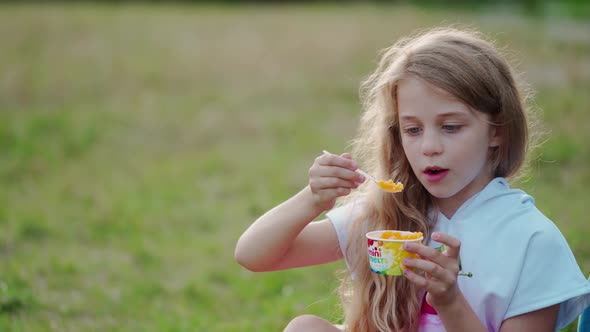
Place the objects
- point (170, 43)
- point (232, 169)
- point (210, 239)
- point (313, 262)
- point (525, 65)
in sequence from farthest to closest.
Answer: point (170, 43), point (525, 65), point (232, 169), point (210, 239), point (313, 262)

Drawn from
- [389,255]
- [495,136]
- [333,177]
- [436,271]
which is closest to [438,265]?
[436,271]

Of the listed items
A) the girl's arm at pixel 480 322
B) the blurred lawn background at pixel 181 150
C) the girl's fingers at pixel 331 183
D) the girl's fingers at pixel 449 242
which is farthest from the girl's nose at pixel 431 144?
the blurred lawn background at pixel 181 150

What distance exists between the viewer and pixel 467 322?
2.11 m

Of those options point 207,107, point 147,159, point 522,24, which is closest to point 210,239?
point 147,159

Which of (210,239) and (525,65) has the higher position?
(525,65)

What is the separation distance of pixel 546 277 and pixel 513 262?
0.10m

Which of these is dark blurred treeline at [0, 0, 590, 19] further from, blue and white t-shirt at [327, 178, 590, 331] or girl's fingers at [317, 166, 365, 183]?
girl's fingers at [317, 166, 365, 183]

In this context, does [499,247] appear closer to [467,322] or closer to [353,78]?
[467,322]

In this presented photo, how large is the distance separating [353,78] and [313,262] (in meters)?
8.04

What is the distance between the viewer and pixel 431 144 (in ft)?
7.50

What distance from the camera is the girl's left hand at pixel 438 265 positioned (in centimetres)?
201

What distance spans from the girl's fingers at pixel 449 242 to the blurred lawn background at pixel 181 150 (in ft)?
5.16

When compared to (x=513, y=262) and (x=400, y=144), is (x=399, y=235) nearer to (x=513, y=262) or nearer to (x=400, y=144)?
(x=513, y=262)

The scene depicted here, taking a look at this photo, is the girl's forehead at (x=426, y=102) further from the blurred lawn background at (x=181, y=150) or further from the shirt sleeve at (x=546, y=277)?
the blurred lawn background at (x=181, y=150)
